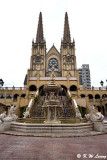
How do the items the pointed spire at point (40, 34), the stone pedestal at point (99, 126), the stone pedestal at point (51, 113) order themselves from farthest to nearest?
the pointed spire at point (40, 34) → the stone pedestal at point (51, 113) → the stone pedestal at point (99, 126)

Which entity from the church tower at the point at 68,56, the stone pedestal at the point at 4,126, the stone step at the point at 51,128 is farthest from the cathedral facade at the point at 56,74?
the stone step at the point at 51,128

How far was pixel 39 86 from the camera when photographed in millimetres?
36219

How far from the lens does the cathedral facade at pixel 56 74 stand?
3662 centimetres

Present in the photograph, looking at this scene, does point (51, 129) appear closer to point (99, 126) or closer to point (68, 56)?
point (99, 126)

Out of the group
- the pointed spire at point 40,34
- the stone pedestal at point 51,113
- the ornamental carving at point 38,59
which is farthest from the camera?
the pointed spire at point 40,34

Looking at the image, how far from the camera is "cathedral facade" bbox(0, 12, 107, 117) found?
36.6 metres

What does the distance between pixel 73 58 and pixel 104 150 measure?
4919cm

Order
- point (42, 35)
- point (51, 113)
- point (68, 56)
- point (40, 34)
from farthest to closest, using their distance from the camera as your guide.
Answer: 1. point (42, 35)
2. point (40, 34)
3. point (68, 56)
4. point (51, 113)

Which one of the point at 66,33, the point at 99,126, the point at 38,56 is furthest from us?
the point at 66,33

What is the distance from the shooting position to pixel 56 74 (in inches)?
1970

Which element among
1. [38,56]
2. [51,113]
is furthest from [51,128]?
[38,56]

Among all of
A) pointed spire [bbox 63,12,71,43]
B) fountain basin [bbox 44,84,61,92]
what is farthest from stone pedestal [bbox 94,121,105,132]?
pointed spire [bbox 63,12,71,43]

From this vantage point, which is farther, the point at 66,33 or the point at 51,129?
the point at 66,33

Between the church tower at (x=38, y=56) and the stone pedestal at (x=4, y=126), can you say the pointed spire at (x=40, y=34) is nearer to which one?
the church tower at (x=38, y=56)
